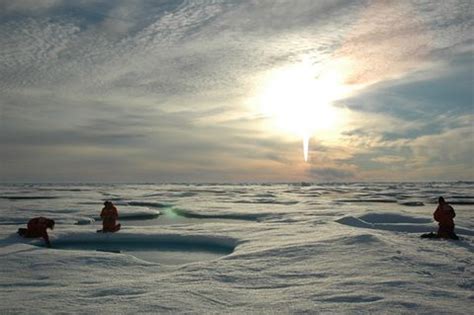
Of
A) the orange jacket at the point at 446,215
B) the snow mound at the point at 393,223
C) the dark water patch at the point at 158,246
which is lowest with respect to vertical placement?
the dark water patch at the point at 158,246

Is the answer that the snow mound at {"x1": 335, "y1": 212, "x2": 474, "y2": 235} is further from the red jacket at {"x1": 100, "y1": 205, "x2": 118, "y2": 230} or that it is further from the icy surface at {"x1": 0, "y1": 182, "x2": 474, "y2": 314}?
the red jacket at {"x1": 100, "y1": 205, "x2": 118, "y2": 230}

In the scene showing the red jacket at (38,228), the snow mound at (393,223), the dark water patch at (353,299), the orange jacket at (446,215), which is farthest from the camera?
the snow mound at (393,223)

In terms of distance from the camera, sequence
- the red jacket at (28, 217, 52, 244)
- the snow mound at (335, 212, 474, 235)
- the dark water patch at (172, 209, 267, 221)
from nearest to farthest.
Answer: the red jacket at (28, 217, 52, 244) < the snow mound at (335, 212, 474, 235) < the dark water patch at (172, 209, 267, 221)

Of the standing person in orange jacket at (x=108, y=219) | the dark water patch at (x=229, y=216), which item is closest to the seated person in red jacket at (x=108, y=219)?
the standing person in orange jacket at (x=108, y=219)

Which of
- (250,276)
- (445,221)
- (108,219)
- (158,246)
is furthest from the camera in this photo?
(108,219)

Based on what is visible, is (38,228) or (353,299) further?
(38,228)

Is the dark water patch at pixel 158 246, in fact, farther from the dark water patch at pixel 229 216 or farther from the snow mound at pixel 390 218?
the dark water patch at pixel 229 216

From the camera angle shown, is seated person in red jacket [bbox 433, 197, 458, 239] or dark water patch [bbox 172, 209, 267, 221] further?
dark water patch [bbox 172, 209, 267, 221]

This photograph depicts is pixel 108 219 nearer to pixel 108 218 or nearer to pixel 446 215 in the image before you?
pixel 108 218

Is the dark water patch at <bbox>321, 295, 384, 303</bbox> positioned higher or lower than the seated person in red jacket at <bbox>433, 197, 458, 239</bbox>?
lower

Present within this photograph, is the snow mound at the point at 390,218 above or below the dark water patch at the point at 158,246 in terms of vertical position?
above

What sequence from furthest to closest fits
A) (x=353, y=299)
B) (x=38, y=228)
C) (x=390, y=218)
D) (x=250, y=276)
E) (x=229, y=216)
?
(x=229, y=216) < (x=390, y=218) < (x=38, y=228) < (x=250, y=276) < (x=353, y=299)

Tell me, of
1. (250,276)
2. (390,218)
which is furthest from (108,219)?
(390,218)

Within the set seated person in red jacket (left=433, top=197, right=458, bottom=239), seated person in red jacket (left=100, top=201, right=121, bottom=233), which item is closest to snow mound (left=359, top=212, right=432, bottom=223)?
seated person in red jacket (left=433, top=197, right=458, bottom=239)
